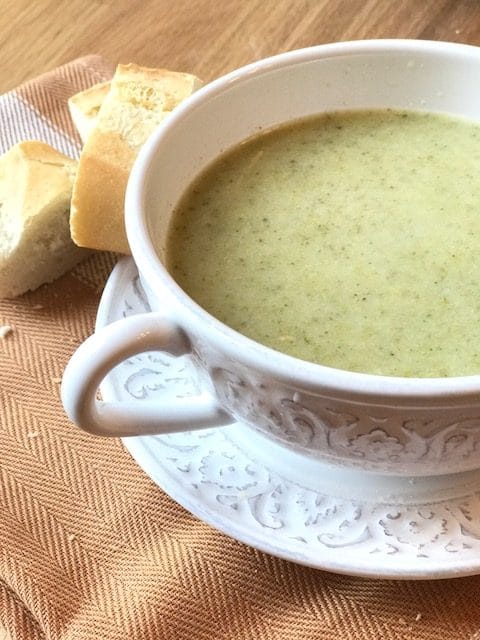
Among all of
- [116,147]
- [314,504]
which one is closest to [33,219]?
[116,147]

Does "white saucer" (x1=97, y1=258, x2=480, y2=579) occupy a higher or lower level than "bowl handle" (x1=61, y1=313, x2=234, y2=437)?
lower

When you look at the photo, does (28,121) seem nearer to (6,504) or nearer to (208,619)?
(6,504)

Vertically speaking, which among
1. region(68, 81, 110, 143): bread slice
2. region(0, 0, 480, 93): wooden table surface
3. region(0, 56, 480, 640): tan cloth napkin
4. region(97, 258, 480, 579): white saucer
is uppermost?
region(68, 81, 110, 143): bread slice

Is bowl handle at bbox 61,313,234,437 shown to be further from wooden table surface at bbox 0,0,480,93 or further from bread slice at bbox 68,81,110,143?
wooden table surface at bbox 0,0,480,93

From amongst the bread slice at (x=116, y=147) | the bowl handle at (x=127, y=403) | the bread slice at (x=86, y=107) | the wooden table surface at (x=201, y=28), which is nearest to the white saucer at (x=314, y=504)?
the bowl handle at (x=127, y=403)

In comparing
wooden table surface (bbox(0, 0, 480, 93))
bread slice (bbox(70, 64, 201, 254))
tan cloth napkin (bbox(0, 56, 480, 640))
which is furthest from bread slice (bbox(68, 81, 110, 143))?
tan cloth napkin (bbox(0, 56, 480, 640))

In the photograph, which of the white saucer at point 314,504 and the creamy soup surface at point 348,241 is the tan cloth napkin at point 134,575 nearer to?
the white saucer at point 314,504

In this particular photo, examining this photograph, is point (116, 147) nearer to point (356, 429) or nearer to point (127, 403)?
point (127, 403)
